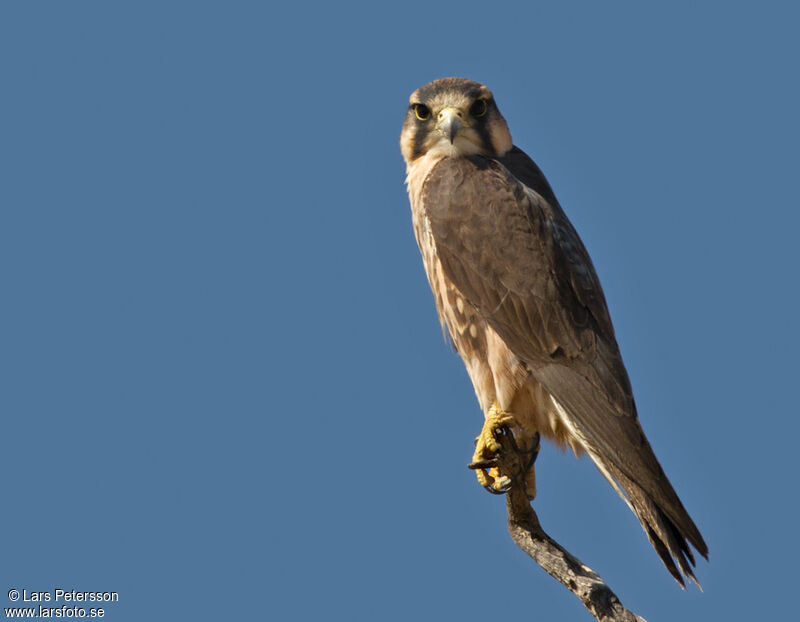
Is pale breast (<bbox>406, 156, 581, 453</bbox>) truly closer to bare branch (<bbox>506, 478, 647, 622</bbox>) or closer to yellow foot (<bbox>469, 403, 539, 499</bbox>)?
yellow foot (<bbox>469, 403, 539, 499</bbox>)

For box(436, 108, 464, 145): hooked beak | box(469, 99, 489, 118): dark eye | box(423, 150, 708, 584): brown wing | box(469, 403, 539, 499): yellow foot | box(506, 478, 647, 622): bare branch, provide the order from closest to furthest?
box(506, 478, 647, 622): bare branch
box(423, 150, 708, 584): brown wing
box(469, 403, 539, 499): yellow foot
box(436, 108, 464, 145): hooked beak
box(469, 99, 489, 118): dark eye

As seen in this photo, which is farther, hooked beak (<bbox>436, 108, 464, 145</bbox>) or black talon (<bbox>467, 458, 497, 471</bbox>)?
hooked beak (<bbox>436, 108, 464, 145</bbox>)

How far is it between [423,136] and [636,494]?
81.7 inches

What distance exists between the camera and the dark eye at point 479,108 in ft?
19.2

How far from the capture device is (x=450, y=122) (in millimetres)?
5742

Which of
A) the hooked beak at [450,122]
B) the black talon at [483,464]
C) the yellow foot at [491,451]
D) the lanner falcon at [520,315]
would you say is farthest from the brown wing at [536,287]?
the black talon at [483,464]

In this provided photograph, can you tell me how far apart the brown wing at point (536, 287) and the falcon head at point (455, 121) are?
0.56 ft

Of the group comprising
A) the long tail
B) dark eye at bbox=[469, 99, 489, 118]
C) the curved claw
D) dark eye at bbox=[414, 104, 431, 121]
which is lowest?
the long tail

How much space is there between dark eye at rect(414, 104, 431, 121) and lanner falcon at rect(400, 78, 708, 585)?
11cm

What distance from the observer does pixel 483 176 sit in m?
5.64

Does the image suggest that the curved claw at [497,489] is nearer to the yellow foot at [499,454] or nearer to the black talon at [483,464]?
the yellow foot at [499,454]

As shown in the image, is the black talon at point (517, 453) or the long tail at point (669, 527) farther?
the black talon at point (517, 453)

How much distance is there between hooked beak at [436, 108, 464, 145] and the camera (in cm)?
574

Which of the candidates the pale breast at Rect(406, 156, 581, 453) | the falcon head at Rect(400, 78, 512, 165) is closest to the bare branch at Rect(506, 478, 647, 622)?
the pale breast at Rect(406, 156, 581, 453)
